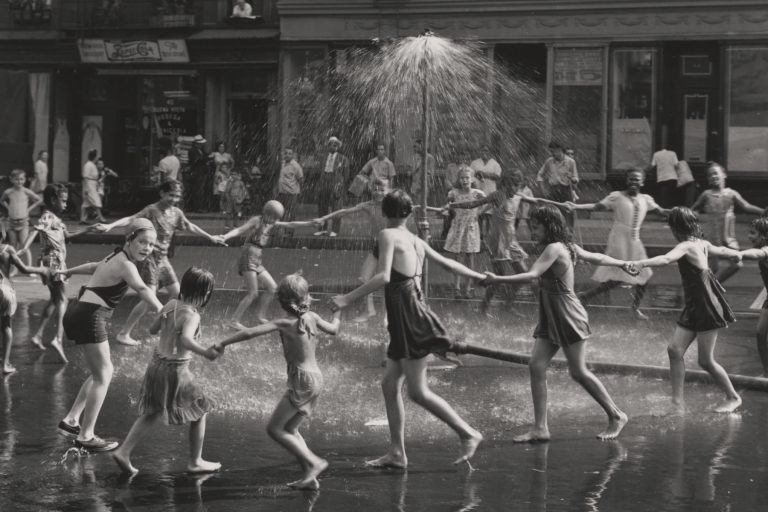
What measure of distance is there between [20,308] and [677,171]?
15.7 metres

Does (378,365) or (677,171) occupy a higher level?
(677,171)

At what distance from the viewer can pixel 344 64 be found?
30.5 metres

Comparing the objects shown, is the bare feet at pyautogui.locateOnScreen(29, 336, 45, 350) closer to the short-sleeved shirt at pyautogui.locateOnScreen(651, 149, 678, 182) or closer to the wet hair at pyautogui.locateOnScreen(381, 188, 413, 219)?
the wet hair at pyautogui.locateOnScreen(381, 188, 413, 219)

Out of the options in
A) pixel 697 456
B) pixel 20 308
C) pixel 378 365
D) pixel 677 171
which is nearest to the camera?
pixel 697 456

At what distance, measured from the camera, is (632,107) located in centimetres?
2827

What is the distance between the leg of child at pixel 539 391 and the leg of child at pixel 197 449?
2175 mm

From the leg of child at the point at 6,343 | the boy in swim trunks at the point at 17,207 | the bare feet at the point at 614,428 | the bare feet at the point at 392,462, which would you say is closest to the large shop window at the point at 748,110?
the boy in swim trunks at the point at 17,207

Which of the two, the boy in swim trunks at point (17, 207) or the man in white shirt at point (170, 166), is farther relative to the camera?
the man in white shirt at point (170, 166)

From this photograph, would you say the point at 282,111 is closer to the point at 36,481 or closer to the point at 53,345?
the point at 53,345

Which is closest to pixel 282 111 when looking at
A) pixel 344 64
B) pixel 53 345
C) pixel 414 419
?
pixel 344 64

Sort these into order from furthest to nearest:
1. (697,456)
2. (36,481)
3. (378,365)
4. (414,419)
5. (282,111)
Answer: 1. (282,111)
2. (378,365)
3. (414,419)
4. (697,456)
5. (36,481)

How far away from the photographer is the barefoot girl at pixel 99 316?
8023mm

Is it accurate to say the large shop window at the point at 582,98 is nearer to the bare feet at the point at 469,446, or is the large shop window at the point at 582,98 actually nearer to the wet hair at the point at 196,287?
the bare feet at the point at 469,446

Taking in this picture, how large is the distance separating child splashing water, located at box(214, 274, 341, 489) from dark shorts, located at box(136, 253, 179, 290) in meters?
5.37
